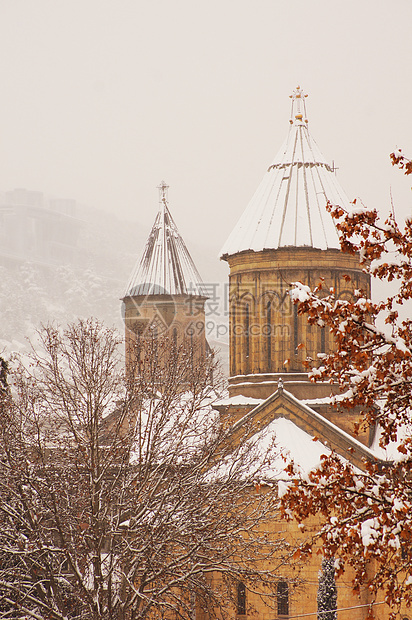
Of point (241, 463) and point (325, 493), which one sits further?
point (241, 463)

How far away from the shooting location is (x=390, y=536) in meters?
6.76

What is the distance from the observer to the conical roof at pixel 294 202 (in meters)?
21.8

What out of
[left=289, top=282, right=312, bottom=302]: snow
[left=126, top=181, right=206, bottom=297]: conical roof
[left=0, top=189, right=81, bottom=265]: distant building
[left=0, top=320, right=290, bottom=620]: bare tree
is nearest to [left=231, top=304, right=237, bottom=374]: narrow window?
[left=0, top=320, right=290, bottom=620]: bare tree

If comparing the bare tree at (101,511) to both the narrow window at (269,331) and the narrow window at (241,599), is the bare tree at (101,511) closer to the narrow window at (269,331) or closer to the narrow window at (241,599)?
the narrow window at (241,599)

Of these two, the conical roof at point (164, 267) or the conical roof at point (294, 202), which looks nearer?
the conical roof at point (294, 202)

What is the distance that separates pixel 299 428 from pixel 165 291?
531 inches

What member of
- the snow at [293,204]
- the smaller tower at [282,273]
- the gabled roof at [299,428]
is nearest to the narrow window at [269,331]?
the smaller tower at [282,273]

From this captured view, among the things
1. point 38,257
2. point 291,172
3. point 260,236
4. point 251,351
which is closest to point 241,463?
point 251,351

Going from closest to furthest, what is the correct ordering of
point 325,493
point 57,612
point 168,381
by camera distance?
1. point 325,493
2. point 57,612
3. point 168,381

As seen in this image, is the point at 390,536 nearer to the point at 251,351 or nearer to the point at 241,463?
the point at 241,463

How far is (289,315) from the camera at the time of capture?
21438 millimetres

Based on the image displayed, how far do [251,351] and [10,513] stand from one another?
967cm

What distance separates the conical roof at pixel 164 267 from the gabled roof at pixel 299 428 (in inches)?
516

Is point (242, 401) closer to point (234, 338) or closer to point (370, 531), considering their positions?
point (234, 338)
